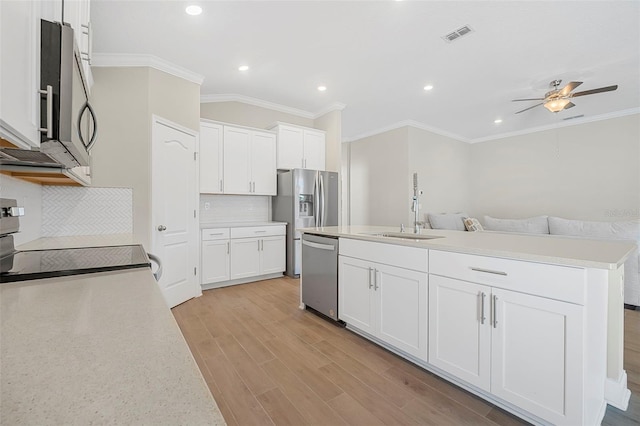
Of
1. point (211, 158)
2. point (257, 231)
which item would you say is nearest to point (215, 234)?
point (257, 231)

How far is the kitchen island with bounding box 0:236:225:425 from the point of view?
35 centimetres

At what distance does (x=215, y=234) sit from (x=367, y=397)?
2.78m

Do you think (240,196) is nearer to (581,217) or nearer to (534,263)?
(534,263)

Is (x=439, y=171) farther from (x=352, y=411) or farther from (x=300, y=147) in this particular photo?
(x=352, y=411)

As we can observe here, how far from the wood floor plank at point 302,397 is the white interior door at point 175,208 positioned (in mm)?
1635

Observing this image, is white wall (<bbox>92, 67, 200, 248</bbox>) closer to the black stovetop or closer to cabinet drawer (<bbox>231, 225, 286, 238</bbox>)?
cabinet drawer (<bbox>231, 225, 286, 238</bbox>)

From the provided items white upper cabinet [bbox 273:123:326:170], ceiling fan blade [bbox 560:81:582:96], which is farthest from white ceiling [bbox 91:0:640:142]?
white upper cabinet [bbox 273:123:326:170]

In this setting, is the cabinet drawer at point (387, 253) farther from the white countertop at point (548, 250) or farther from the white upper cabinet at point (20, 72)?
the white upper cabinet at point (20, 72)

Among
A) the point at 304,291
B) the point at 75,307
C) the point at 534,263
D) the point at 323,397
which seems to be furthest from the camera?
the point at 304,291

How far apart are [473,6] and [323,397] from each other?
3174 millimetres

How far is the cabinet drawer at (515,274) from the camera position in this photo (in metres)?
1.27

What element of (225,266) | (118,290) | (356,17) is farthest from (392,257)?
(225,266)

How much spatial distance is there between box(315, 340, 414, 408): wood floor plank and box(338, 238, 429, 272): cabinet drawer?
2.38 ft

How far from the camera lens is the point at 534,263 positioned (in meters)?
1.38
